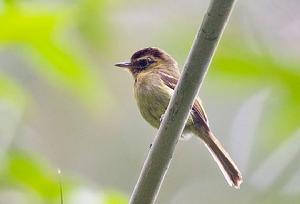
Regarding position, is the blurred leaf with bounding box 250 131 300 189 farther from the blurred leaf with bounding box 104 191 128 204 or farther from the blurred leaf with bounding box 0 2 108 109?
the blurred leaf with bounding box 0 2 108 109

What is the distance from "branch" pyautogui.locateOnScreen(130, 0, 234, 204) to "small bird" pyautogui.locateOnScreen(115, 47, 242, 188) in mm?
1602

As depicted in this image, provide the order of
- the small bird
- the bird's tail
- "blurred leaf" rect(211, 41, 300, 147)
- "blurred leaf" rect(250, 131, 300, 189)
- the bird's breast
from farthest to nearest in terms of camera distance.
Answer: the bird's breast → the small bird → the bird's tail → "blurred leaf" rect(250, 131, 300, 189) → "blurred leaf" rect(211, 41, 300, 147)

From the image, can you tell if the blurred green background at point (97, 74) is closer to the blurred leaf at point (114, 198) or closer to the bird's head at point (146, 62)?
the blurred leaf at point (114, 198)

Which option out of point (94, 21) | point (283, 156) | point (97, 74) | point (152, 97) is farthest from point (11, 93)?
point (152, 97)

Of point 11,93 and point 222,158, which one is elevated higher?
point 11,93

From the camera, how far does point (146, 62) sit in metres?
4.57

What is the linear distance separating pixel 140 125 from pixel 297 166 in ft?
18.8

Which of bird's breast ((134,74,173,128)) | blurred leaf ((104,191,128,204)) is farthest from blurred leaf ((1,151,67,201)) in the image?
bird's breast ((134,74,173,128))

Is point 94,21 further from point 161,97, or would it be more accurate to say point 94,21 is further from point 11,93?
point 161,97

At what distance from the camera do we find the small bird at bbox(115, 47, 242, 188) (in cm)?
382

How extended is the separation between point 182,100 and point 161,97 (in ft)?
6.82

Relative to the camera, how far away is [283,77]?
7.27 ft

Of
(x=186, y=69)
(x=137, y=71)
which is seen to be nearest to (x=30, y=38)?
(x=186, y=69)

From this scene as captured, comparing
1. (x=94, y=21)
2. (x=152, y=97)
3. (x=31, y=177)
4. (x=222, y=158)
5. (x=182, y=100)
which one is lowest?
(x=222, y=158)
